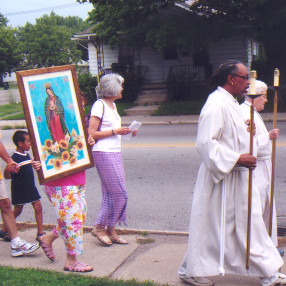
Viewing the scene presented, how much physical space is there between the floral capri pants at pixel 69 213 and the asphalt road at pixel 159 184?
167 cm

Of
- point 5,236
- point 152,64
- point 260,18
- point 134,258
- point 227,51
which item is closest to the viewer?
point 134,258

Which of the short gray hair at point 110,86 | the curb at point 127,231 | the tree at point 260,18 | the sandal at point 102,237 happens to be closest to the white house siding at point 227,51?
the tree at point 260,18

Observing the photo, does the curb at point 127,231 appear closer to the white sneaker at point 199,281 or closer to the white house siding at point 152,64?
the white sneaker at point 199,281

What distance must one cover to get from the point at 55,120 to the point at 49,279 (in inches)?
53.1

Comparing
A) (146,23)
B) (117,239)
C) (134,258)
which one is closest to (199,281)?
(134,258)

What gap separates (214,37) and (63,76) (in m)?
15.7

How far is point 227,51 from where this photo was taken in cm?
2592

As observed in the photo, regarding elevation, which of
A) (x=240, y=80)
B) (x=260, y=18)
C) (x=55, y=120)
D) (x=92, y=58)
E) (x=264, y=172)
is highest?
(x=260, y=18)

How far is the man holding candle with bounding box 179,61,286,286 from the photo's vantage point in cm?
398

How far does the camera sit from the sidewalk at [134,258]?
4461 millimetres

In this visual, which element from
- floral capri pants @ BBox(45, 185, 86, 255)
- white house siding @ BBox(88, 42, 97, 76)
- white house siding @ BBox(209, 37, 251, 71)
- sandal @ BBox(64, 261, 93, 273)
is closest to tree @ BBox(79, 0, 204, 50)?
white house siding @ BBox(209, 37, 251, 71)

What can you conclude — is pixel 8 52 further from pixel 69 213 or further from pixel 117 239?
pixel 69 213

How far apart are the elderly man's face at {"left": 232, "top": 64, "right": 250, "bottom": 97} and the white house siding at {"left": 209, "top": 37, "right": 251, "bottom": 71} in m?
21.9

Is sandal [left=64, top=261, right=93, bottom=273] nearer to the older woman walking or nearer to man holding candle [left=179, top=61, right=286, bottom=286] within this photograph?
the older woman walking
